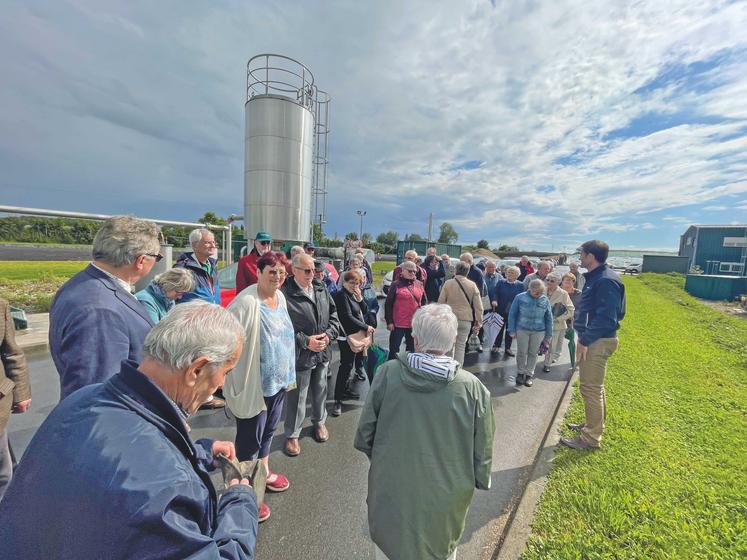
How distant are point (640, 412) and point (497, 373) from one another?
2066 millimetres

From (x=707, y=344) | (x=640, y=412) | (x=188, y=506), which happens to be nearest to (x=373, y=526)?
(x=188, y=506)

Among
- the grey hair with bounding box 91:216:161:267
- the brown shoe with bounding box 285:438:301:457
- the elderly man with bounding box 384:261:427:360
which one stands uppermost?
the grey hair with bounding box 91:216:161:267

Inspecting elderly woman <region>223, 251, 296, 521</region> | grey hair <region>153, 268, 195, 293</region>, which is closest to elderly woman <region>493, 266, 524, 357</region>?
elderly woman <region>223, 251, 296, 521</region>

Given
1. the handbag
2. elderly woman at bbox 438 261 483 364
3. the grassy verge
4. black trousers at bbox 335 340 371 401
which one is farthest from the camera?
the grassy verge

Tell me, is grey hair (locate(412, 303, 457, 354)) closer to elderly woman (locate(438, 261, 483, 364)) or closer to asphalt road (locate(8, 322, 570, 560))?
asphalt road (locate(8, 322, 570, 560))

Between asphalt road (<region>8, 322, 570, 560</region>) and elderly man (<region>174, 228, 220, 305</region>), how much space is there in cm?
163

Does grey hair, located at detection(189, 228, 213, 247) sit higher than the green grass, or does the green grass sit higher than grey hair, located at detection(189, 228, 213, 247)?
grey hair, located at detection(189, 228, 213, 247)

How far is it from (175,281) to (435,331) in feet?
8.63

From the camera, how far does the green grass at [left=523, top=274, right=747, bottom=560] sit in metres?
2.45

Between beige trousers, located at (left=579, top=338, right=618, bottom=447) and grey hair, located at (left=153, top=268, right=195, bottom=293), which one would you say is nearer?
grey hair, located at (left=153, top=268, right=195, bottom=293)

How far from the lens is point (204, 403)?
1913 millimetres

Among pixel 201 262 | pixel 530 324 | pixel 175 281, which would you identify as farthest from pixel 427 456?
pixel 530 324

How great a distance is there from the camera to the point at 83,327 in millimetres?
1678

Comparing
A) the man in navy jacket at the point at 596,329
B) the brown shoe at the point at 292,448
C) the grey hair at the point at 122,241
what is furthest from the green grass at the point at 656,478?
the grey hair at the point at 122,241
